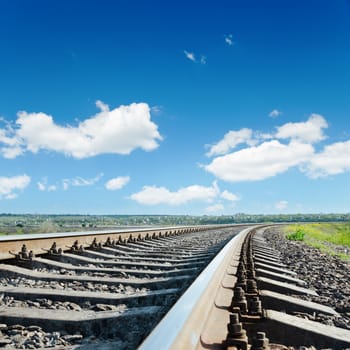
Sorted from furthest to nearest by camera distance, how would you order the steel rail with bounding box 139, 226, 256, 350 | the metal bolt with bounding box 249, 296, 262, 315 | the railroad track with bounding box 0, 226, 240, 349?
the metal bolt with bounding box 249, 296, 262, 315, the railroad track with bounding box 0, 226, 240, 349, the steel rail with bounding box 139, 226, 256, 350

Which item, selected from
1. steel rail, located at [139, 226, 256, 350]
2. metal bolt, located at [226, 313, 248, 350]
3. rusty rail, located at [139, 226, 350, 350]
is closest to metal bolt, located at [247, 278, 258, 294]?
rusty rail, located at [139, 226, 350, 350]

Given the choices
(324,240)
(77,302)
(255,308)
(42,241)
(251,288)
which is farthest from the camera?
(324,240)

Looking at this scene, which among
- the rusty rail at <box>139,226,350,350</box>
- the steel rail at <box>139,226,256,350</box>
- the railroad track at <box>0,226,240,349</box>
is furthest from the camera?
the railroad track at <box>0,226,240,349</box>

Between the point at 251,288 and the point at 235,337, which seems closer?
the point at 235,337

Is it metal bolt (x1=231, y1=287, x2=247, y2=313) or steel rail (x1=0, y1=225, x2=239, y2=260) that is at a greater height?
steel rail (x1=0, y1=225, x2=239, y2=260)

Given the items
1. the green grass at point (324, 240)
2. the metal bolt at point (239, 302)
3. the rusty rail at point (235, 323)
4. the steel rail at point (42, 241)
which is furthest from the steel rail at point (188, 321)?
the green grass at point (324, 240)

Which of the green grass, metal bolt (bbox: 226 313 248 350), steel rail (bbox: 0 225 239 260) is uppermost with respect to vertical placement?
steel rail (bbox: 0 225 239 260)

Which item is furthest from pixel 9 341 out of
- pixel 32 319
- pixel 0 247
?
pixel 0 247

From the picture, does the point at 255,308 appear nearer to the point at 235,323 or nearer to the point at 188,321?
the point at 235,323

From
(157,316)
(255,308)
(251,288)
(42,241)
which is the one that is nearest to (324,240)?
(42,241)

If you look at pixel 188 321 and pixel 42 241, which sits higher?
pixel 42 241

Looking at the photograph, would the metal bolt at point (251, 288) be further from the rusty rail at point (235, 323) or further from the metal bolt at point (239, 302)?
the metal bolt at point (239, 302)

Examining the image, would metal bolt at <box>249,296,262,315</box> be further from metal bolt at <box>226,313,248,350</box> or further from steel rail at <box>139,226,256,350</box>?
metal bolt at <box>226,313,248,350</box>

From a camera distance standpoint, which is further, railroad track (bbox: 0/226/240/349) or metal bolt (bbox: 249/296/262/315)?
metal bolt (bbox: 249/296/262/315)
